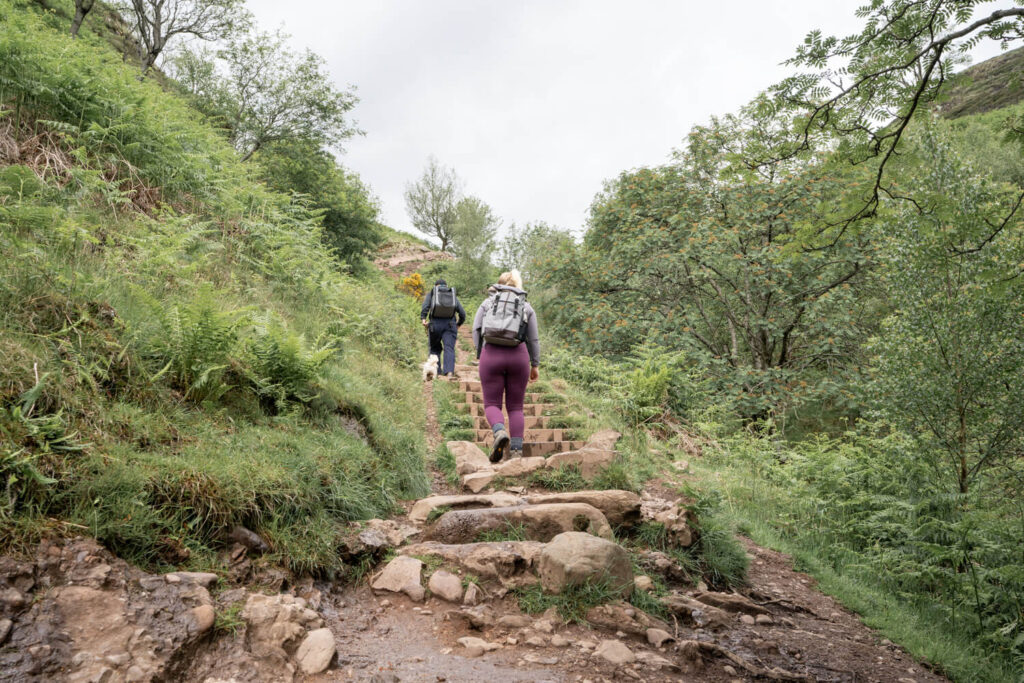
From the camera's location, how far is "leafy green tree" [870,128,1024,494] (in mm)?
6348

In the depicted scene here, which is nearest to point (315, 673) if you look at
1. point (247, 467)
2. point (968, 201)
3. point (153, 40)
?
point (247, 467)

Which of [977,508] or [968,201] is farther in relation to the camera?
[968,201]

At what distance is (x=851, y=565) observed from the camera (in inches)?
202

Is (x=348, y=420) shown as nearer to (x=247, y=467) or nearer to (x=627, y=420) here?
(x=247, y=467)

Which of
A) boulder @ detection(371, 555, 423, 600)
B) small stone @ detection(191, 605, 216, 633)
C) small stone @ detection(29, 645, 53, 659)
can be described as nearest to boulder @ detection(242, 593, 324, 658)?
small stone @ detection(191, 605, 216, 633)

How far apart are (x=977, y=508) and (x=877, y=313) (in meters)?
8.87

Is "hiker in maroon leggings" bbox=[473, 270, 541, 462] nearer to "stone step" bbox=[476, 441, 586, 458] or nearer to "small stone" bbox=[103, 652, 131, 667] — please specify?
"stone step" bbox=[476, 441, 586, 458]

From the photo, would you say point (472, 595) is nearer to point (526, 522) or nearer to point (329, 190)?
point (526, 522)

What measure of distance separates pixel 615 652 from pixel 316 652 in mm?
1607

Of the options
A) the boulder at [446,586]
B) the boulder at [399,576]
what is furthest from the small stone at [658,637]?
the boulder at [399,576]

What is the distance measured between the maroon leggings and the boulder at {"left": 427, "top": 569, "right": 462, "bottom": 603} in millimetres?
2429

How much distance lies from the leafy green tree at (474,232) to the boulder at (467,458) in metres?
21.1

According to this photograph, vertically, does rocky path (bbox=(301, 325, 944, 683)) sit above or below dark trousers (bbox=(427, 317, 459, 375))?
below

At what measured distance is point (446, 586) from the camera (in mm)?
3361
